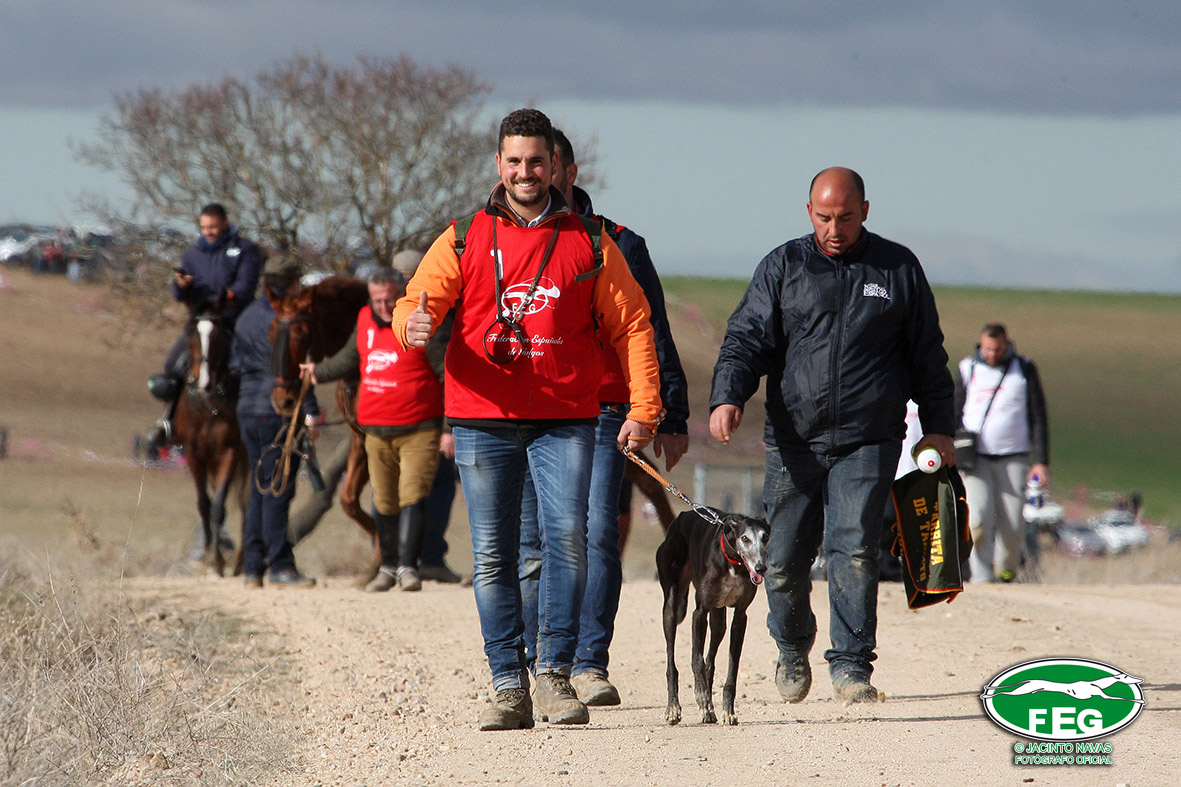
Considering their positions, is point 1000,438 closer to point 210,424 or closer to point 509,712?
point 210,424

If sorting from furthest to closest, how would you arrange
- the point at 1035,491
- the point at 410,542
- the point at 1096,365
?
the point at 1096,365 → the point at 1035,491 → the point at 410,542

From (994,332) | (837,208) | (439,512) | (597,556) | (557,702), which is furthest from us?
(994,332)

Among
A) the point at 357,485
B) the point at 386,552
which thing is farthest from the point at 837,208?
the point at 357,485

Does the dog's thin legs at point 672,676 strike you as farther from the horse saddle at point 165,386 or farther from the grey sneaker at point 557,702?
the horse saddle at point 165,386

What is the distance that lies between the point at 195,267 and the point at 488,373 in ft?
24.2

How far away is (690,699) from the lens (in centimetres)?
688

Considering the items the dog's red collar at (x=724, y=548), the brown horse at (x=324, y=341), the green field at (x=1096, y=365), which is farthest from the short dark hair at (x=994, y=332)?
the green field at (x=1096, y=365)

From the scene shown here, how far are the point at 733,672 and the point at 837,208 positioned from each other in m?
2.05

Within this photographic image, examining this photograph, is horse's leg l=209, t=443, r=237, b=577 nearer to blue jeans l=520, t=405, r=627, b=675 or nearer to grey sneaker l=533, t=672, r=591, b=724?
blue jeans l=520, t=405, r=627, b=675

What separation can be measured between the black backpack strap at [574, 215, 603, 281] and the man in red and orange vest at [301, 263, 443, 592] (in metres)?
4.05

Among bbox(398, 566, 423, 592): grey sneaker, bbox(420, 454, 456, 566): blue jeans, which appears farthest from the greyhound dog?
bbox(420, 454, 456, 566): blue jeans

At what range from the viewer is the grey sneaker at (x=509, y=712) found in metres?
5.77

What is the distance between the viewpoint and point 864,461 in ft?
20.6

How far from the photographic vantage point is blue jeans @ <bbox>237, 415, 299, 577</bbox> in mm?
11039
